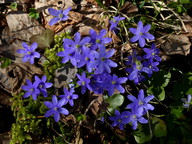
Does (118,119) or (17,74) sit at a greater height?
(17,74)

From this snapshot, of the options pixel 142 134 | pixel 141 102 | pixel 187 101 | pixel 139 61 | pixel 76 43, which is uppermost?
pixel 76 43

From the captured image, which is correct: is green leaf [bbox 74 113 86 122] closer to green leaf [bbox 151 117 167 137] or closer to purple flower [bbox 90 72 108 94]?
purple flower [bbox 90 72 108 94]

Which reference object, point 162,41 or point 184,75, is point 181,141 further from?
point 162,41

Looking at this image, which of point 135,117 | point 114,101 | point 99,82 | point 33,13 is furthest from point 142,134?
point 33,13

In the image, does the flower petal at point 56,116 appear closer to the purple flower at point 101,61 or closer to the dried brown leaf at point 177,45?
the purple flower at point 101,61

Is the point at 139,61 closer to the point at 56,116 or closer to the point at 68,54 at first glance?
the point at 68,54

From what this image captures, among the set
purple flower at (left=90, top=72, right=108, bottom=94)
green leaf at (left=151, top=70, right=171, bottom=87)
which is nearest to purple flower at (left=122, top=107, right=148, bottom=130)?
purple flower at (left=90, top=72, right=108, bottom=94)

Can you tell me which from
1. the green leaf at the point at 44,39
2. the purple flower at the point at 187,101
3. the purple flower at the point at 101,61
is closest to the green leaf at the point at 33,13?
the green leaf at the point at 44,39

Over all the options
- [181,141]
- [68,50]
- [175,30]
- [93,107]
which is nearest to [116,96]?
[93,107]
